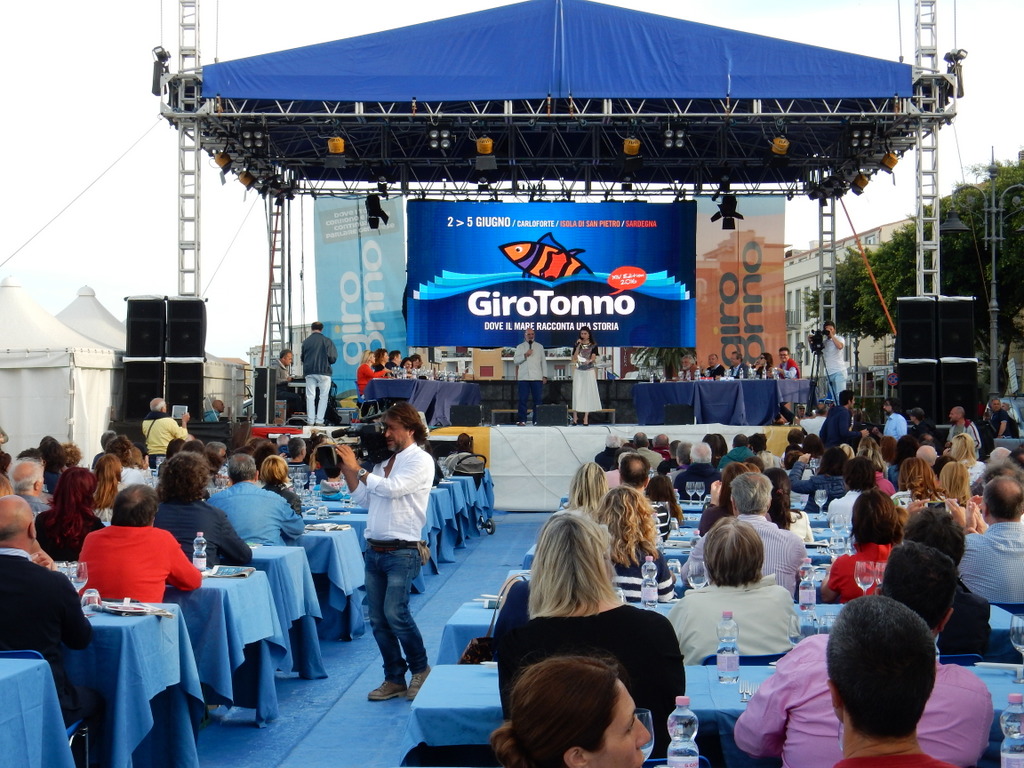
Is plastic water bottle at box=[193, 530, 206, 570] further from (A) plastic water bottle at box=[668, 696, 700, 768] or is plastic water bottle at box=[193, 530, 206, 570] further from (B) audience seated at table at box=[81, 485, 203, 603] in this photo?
(A) plastic water bottle at box=[668, 696, 700, 768]

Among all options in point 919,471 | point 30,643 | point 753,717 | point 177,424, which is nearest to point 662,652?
point 753,717

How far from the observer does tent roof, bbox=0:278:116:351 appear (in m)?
17.5

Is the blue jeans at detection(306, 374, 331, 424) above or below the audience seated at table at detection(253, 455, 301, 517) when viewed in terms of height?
above

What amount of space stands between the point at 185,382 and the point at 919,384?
10.3m

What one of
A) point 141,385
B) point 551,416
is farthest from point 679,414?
point 141,385

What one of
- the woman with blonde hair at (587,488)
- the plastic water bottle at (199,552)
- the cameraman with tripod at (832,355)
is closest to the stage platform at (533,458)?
the cameraman with tripod at (832,355)

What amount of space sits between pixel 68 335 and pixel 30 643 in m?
14.9

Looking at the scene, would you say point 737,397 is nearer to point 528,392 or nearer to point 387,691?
point 528,392

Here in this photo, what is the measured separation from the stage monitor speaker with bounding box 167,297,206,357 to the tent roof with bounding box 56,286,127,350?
3926 millimetres

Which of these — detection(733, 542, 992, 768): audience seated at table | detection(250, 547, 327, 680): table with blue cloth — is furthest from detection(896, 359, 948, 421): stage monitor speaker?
detection(733, 542, 992, 768): audience seated at table

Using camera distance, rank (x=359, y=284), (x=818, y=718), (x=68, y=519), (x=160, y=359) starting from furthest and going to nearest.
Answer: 1. (x=359, y=284)
2. (x=160, y=359)
3. (x=68, y=519)
4. (x=818, y=718)

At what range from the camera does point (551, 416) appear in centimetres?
1719

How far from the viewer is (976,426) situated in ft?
54.9

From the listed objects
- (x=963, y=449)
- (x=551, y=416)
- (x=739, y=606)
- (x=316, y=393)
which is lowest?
(x=739, y=606)
